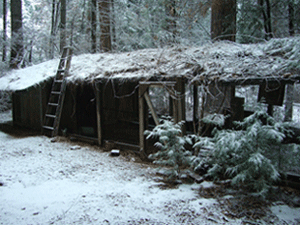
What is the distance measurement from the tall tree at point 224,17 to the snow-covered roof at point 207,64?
129 cm

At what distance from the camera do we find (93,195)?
4.43 metres

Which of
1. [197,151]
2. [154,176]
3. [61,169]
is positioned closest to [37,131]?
[61,169]

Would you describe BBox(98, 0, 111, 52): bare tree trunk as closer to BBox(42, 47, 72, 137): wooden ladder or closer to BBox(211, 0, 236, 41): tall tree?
BBox(42, 47, 72, 137): wooden ladder

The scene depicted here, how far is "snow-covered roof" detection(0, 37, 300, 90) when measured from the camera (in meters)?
5.09

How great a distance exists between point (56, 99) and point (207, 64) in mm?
6345

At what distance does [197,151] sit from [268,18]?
625cm

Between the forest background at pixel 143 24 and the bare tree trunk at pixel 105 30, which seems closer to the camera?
the forest background at pixel 143 24

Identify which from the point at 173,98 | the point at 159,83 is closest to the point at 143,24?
the point at 159,83

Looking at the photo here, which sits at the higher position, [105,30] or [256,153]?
[105,30]

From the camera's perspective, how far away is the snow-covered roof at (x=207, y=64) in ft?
16.7

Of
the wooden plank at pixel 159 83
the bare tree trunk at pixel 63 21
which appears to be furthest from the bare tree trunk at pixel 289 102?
the bare tree trunk at pixel 63 21

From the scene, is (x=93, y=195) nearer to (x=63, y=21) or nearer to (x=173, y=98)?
(x=173, y=98)

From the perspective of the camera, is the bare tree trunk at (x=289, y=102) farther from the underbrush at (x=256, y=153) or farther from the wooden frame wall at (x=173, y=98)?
the wooden frame wall at (x=173, y=98)

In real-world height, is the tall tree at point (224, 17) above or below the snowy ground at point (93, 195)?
above
